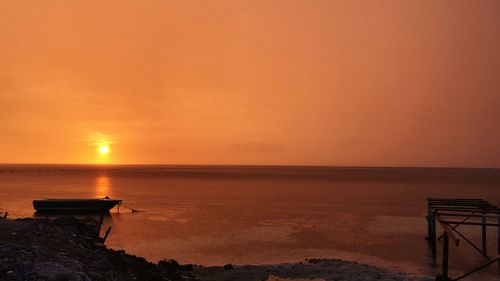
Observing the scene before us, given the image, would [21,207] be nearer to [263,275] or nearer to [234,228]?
[234,228]

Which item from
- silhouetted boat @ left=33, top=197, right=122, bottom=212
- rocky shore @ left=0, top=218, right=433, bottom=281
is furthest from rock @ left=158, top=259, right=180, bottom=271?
silhouetted boat @ left=33, top=197, right=122, bottom=212

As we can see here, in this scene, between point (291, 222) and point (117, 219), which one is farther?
point (117, 219)

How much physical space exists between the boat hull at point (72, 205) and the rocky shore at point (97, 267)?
25199 mm

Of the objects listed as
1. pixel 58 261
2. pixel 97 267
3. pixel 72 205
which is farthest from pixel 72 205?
pixel 58 261

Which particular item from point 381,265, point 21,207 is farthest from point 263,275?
point 21,207

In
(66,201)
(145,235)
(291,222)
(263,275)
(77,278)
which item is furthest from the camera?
(66,201)

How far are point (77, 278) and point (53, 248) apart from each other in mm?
5585

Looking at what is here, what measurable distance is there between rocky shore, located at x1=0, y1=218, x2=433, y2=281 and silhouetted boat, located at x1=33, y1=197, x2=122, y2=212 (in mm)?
25199

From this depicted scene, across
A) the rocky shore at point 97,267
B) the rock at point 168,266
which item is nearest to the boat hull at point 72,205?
the rocky shore at point 97,267

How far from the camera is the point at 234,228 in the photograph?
36.0 metres

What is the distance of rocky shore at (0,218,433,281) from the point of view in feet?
44.9

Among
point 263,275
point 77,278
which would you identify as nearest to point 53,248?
point 77,278

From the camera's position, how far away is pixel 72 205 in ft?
151

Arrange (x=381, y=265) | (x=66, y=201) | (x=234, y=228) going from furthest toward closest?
(x=66, y=201), (x=234, y=228), (x=381, y=265)
